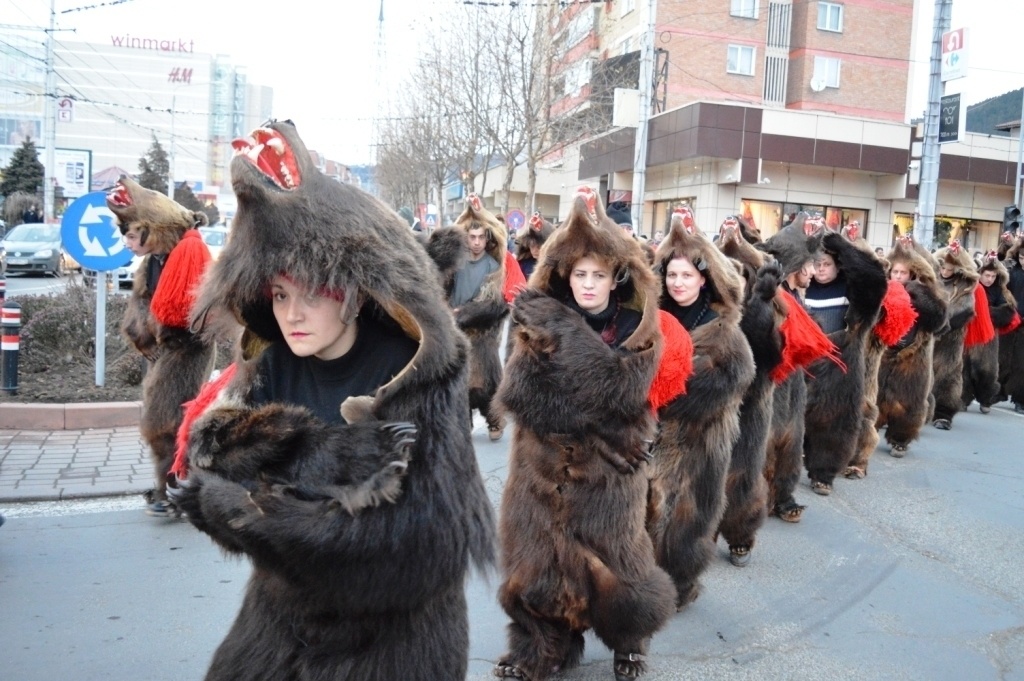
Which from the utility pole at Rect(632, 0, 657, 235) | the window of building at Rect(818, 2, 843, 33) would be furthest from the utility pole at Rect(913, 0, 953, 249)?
the window of building at Rect(818, 2, 843, 33)

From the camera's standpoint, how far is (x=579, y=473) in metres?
3.74

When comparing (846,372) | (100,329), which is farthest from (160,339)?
(846,372)

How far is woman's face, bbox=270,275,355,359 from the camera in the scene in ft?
7.30

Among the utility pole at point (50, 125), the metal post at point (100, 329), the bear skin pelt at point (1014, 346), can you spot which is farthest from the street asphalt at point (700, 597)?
the utility pole at point (50, 125)

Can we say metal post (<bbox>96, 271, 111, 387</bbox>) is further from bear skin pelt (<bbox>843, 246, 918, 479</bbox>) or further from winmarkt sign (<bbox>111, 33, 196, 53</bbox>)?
winmarkt sign (<bbox>111, 33, 196, 53</bbox>)

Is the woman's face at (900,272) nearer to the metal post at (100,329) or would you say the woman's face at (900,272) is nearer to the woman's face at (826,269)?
the woman's face at (826,269)

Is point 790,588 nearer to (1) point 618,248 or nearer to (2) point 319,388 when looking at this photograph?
(1) point 618,248

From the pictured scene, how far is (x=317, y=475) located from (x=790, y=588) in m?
4.21

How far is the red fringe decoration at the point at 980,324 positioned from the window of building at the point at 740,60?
2662 centimetres

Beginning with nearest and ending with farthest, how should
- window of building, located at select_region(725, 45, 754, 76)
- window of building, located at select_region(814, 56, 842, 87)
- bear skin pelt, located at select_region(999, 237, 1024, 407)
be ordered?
1. bear skin pelt, located at select_region(999, 237, 1024, 407)
2. window of building, located at select_region(725, 45, 754, 76)
3. window of building, located at select_region(814, 56, 842, 87)

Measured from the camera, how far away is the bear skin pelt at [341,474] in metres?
2.04

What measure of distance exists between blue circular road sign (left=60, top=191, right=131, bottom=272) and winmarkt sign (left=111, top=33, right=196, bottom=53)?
13701 cm

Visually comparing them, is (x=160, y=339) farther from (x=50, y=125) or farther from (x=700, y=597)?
(x=50, y=125)

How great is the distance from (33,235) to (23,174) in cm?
2152
